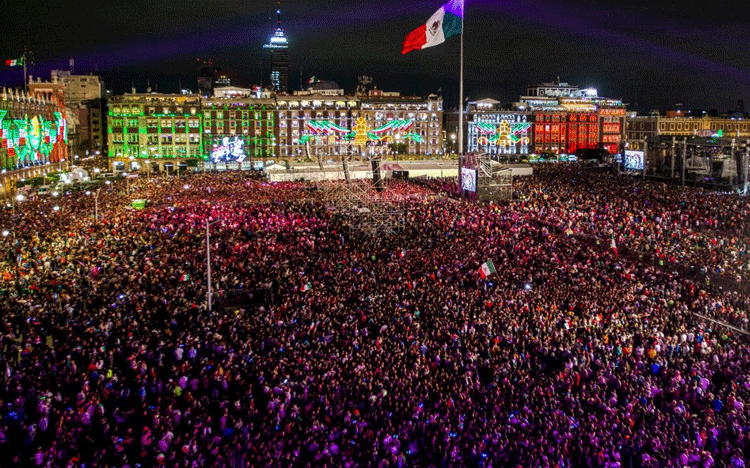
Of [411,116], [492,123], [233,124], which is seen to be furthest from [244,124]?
[492,123]

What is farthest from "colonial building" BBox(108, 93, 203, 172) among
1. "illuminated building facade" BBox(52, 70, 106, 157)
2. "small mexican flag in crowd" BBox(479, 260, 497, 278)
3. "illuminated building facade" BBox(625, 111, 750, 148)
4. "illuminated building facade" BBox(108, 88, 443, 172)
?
"illuminated building facade" BBox(625, 111, 750, 148)

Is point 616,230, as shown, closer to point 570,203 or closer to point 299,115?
point 570,203

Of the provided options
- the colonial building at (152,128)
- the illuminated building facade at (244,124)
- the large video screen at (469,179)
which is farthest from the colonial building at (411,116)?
the large video screen at (469,179)

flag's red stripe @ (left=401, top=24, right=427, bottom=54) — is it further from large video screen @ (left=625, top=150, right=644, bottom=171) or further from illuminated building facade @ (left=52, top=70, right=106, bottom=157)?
illuminated building facade @ (left=52, top=70, right=106, bottom=157)

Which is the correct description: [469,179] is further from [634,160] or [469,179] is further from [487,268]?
[634,160]

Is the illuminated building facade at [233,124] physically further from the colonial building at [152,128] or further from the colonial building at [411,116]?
the colonial building at [411,116]
